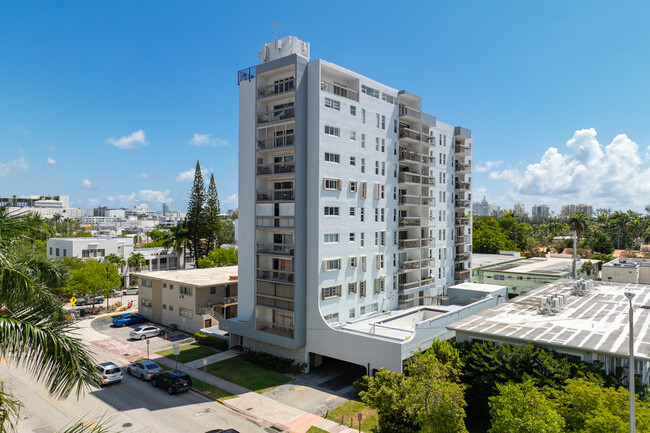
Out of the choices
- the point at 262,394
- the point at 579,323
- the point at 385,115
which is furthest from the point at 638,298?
the point at 262,394

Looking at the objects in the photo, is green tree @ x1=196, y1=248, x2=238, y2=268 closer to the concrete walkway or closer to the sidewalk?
the concrete walkway

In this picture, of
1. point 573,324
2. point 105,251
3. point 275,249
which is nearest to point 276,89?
point 275,249

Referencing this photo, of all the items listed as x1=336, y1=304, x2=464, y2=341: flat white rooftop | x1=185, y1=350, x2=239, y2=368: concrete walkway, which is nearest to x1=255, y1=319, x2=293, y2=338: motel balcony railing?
x1=185, y1=350, x2=239, y2=368: concrete walkway

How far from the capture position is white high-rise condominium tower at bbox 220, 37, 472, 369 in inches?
1264

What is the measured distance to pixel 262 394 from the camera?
92.2ft

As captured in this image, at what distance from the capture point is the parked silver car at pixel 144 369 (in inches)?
1173

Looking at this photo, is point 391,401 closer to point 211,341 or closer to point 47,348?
point 47,348

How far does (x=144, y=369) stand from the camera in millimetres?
30172

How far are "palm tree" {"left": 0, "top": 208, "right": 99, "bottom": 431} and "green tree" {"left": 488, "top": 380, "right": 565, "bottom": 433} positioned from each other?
1633 cm

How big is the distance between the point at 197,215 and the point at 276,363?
45.9 meters

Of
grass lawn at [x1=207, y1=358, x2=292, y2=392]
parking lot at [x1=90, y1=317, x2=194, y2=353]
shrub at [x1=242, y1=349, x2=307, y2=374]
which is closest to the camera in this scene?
grass lawn at [x1=207, y1=358, x2=292, y2=392]

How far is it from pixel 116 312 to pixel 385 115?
42159mm

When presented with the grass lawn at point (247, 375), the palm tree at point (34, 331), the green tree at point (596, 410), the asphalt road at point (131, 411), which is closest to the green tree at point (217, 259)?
the grass lawn at point (247, 375)

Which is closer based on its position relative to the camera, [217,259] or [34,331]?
[34,331]
